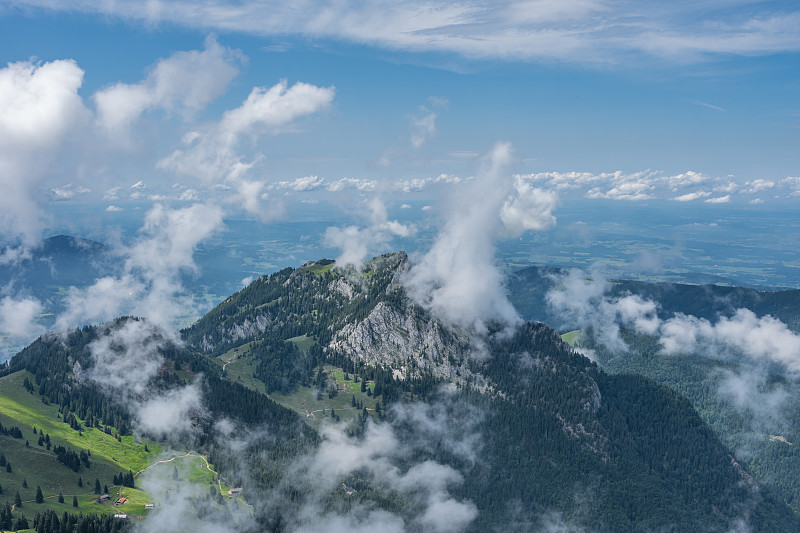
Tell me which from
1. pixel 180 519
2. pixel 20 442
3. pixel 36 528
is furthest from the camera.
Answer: pixel 20 442

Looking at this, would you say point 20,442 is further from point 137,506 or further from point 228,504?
point 228,504

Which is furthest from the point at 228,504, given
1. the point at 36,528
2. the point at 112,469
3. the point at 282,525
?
the point at 36,528

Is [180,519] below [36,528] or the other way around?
below

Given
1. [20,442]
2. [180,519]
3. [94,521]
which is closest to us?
[94,521]

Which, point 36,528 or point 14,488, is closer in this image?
point 36,528

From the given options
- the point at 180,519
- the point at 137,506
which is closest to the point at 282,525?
the point at 180,519

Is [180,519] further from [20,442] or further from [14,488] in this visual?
[20,442]

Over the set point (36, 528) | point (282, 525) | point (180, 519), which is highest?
point (36, 528)

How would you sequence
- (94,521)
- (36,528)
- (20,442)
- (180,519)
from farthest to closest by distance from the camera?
(20,442) < (180,519) < (94,521) < (36,528)

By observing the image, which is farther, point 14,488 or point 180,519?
point 180,519
